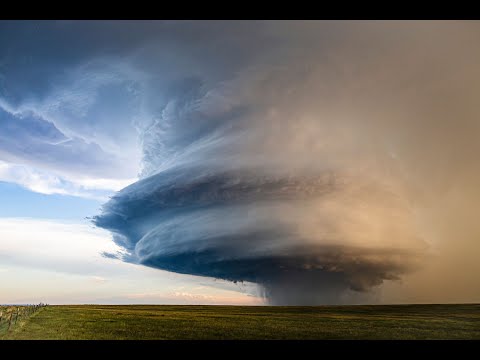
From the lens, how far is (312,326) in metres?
41.9

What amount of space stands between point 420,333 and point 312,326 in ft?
32.5
